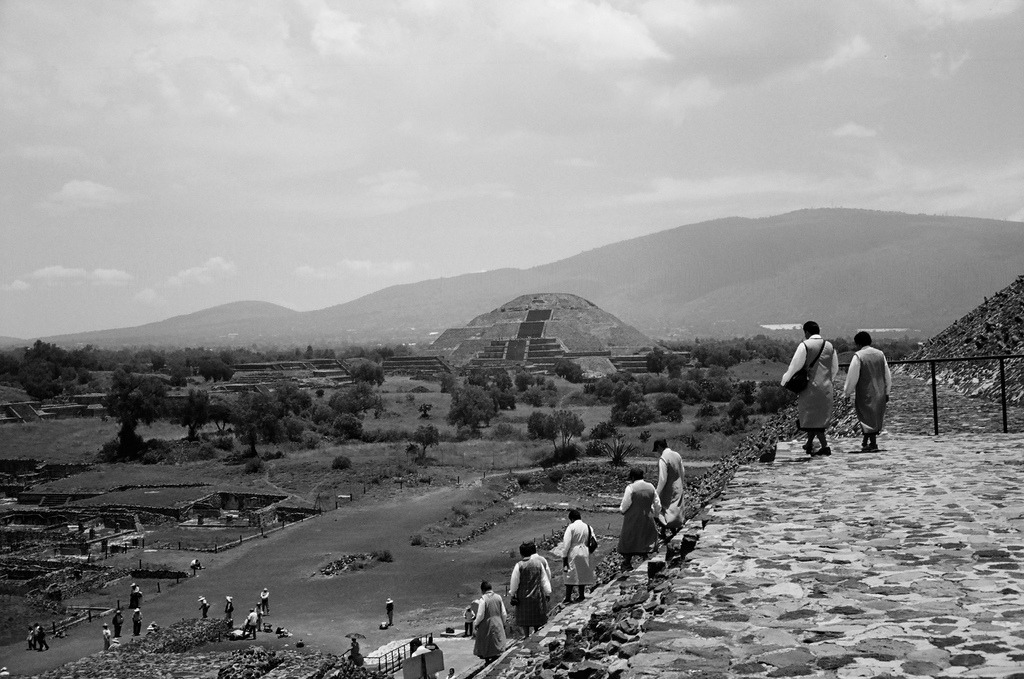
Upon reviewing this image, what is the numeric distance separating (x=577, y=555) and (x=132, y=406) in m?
45.9

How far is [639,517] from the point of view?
7.92 metres

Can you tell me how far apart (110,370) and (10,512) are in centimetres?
5384

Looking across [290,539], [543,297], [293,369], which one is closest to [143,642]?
[290,539]

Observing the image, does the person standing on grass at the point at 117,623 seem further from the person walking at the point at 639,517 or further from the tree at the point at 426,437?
the tree at the point at 426,437

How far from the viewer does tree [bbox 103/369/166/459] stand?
154 ft

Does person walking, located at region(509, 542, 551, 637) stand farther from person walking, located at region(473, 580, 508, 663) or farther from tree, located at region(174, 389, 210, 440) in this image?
tree, located at region(174, 389, 210, 440)

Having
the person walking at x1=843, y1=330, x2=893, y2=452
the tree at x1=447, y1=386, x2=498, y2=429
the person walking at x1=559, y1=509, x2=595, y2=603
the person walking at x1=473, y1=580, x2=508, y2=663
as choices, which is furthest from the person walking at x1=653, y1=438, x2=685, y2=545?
the tree at x1=447, y1=386, x2=498, y2=429

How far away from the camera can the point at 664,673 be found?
12.7 feet

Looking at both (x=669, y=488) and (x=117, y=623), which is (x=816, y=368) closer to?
(x=669, y=488)

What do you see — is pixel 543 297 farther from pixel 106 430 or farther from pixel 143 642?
pixel 143 642

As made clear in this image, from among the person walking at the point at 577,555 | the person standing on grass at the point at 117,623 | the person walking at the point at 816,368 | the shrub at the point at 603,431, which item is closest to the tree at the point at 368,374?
the shrub at the point at 603,431

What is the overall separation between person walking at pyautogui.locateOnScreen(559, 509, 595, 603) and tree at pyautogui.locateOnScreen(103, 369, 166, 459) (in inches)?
1678

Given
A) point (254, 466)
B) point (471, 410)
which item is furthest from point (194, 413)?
point (471, 410)

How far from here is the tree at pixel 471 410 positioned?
4988 centimetres
